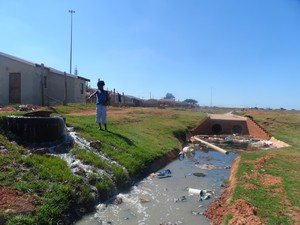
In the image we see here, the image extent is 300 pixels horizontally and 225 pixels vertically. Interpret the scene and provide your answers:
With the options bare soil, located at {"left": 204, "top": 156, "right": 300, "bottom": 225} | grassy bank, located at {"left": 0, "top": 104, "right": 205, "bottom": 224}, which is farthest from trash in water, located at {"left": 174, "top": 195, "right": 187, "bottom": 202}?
grassy bank, located at {"left": 0, "top": 104, "right": 205, "bottom": 224}

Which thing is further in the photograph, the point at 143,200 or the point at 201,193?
the point at 201,193

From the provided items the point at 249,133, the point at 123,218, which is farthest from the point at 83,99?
the point at 123,218

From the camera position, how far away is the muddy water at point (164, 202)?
978 centimetres

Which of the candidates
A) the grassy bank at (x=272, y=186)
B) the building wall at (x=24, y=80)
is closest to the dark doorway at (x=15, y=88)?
the building wall at (x=24, y=80)

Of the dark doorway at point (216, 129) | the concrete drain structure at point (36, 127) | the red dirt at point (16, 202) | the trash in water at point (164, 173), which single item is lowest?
the trash in water at point (164, 173)

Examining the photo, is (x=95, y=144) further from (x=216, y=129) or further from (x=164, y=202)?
(x=216, y=129)

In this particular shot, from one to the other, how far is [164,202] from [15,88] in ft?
74.1

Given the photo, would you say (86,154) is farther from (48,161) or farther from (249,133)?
(249,133)

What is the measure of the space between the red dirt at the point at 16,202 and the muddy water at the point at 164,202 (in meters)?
1.56

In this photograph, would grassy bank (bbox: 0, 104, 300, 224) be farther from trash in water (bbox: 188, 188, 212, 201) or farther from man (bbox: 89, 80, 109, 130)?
trash in water (bbox: 188, 188, 212, 201)

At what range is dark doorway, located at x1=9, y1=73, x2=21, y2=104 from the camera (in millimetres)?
29250

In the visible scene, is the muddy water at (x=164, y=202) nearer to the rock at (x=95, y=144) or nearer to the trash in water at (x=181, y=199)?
the trash in water at (x=181, y=199)

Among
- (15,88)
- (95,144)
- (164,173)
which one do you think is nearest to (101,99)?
(95,144)

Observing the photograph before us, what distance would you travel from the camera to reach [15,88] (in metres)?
29.4
